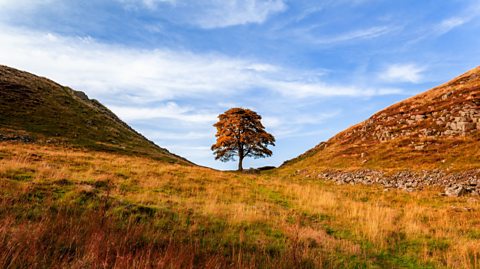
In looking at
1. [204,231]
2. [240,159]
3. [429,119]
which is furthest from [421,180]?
[240,159]

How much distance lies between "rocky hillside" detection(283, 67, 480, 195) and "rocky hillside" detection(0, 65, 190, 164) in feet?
82.0

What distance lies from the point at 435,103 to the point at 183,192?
1742 inches

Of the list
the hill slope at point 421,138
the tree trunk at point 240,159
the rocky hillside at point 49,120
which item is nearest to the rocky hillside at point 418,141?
the hill slope at point 421,138

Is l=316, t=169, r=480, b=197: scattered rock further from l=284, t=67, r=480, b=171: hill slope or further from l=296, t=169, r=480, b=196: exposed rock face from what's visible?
l=284, t=67, r=480, b=171: hill slope

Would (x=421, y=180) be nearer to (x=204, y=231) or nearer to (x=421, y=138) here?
(x=421, y=138)

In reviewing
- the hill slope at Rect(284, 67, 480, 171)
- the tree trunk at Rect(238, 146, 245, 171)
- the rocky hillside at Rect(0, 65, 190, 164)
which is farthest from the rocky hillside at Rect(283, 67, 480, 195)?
the rocky hillside at Rect(0, 65, 190, 164)

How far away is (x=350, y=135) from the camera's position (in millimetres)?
52281

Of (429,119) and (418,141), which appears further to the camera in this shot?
(429,119)

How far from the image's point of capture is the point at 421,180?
22672 millimetres

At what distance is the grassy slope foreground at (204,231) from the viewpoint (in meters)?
5.01

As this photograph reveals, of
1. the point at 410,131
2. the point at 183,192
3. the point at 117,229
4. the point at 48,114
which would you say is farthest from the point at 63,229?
the point at 48,114

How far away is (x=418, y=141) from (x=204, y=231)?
1384 inches

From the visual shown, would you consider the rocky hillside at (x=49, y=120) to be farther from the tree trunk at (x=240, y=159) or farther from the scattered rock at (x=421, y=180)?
the scattered rock at (x=421, y=180)

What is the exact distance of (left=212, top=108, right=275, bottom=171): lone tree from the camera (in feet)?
168
